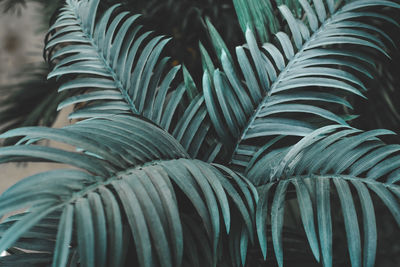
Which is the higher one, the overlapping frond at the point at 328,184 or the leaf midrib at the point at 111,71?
the leaf midrib at the point at 111,71

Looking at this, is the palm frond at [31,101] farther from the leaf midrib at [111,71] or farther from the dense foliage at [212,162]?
the leaf midrib at [111,71]

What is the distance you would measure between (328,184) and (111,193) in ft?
1.09

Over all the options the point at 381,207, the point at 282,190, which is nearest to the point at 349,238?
the point at 282,190

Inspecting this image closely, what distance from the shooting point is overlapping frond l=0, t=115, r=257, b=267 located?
0.41m

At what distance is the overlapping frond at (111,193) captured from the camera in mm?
413

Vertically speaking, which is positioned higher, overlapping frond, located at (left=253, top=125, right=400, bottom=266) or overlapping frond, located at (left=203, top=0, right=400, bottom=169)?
overlapping frond, located at (left=203, top=0, right=400, bottom=169)

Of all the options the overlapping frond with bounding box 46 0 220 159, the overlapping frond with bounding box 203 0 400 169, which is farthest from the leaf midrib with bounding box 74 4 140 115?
the overlapping frond with bounding box 203 0 400 169

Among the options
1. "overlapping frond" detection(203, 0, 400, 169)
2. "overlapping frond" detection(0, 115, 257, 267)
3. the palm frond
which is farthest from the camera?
the palm frond

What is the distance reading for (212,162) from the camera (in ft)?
2.57

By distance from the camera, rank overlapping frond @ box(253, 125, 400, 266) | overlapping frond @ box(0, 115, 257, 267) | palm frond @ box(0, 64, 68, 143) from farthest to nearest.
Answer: palm frond @ box(0, 64, 68, 143) → overlapping frond @ box(253, 125, 400, 266) → overlapping frond @ box(0, 115, 257, 267)

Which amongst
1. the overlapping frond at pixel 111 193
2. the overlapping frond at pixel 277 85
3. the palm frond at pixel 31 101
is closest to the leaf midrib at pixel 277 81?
the overlapping frond at pixel 277 85

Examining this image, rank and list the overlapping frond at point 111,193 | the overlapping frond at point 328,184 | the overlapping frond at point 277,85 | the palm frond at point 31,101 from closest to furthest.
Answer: the overlapping frond at point 111,193 < the overlapping frond at point 328,184 < the overlapping frond at point 277,85 < the palm frond at point 31,101

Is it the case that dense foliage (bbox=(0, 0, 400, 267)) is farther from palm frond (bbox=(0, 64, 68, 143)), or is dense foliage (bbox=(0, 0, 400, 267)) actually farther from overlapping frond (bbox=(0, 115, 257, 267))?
palm frond (bbox=(0, 64, 68, 143))

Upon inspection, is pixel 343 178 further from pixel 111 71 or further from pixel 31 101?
pixel 31 101
